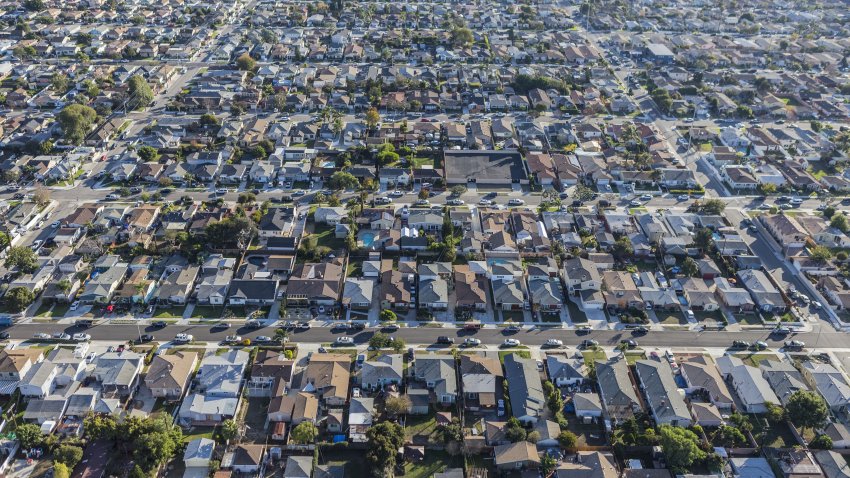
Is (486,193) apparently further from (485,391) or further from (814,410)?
(814,410)

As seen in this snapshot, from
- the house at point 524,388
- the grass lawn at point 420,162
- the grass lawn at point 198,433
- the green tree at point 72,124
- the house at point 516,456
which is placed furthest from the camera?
the green tree at point 72,124

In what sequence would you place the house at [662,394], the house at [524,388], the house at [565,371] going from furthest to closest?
the house at [565,371] → the house at [524,388] → the house at [662,394]

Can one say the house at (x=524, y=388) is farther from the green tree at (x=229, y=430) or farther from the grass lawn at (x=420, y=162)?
→ the grass lawn at (x=420, y=162)

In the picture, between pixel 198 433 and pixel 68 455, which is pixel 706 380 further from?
pixel 68 455

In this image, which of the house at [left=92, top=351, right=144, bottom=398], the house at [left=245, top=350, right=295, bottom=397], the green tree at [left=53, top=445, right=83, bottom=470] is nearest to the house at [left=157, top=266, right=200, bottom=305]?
the house at [left=92, top=351, right=144, bottom=398]

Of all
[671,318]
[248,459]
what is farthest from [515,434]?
[671,318]

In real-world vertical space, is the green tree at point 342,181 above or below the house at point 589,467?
below

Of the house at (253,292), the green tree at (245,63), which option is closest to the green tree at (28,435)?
the house at (253,292)
